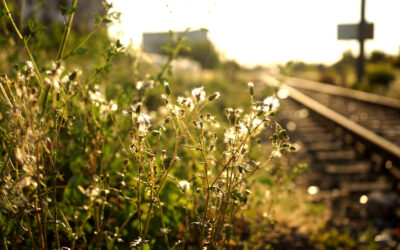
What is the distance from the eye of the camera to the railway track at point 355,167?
3.79 metres

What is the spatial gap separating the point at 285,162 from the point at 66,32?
5.07 m

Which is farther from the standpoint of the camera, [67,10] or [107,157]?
[107,157]

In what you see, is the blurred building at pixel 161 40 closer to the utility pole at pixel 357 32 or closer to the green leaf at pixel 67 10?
the green leaf at pixel 67 10

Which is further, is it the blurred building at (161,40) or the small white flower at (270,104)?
the blurred building at (161,40)

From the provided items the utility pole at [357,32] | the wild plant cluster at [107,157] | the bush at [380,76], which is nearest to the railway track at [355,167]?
the wild plant cluster at [107,157]

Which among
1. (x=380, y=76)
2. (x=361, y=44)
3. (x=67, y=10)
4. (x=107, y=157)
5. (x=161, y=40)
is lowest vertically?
(x=380, y=76)

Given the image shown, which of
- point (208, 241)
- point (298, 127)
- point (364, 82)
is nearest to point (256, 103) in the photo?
point (208, 241)

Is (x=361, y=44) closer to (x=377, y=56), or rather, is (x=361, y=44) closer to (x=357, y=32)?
(x=357, y=32)

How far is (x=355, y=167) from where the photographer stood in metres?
5.26

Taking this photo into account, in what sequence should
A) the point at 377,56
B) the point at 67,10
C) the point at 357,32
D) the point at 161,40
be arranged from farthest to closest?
the point at 161,40 < the point at 377,56 < the point at 357,32 < the point at 67,10

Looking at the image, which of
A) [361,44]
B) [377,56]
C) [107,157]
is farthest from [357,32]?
[377,56]

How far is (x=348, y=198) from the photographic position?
4.36 m

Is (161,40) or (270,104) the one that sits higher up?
(270,104)

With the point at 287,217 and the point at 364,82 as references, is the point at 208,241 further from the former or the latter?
the point at 364,82
